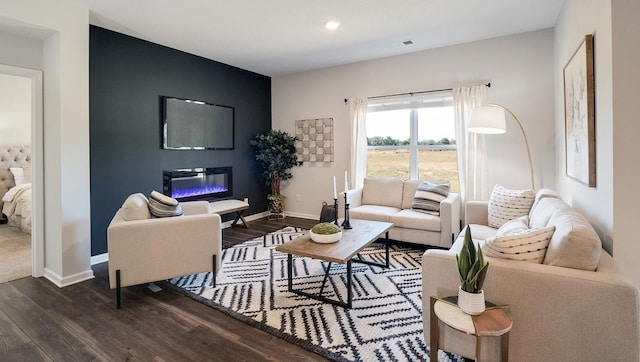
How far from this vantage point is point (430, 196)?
13.1ft

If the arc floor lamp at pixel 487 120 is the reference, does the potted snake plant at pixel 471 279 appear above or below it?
below

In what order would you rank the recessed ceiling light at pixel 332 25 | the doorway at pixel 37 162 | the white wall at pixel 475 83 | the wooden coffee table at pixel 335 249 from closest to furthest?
the wooden coffee table at pixel 335 249
the doorway at pixel 37 162
the recessed ceiling light at pixel 332 25
the white wall at pixel 475 83

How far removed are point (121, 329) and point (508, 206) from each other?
3541 millimetres

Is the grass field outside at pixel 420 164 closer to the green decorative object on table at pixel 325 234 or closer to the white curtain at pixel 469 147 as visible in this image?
the white curtain at pixel 469 147

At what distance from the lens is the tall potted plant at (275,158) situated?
5.57m

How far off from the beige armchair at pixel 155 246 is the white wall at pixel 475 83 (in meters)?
2.99

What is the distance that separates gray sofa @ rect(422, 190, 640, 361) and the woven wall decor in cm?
395

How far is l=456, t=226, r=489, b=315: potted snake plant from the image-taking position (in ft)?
4.72

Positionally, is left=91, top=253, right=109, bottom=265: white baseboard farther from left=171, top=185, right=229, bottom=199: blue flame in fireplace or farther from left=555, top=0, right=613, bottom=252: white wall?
left=555, top=0, right=613, bottom=252: white wall

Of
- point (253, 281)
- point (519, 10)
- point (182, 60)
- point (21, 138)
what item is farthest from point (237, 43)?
point (21, 138)

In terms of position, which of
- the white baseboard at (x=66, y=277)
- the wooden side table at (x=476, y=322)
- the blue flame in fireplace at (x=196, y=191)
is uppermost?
the blue flame in fireplace at (x=196, y=191)

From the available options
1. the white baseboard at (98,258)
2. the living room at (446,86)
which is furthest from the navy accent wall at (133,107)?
the living room at (446,86)

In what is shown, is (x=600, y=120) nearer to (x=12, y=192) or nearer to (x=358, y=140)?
(x=358, y=140)

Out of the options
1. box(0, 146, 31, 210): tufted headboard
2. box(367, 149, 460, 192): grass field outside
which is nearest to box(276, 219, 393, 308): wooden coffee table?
box(367, 149, 460, 192): grass field outside
